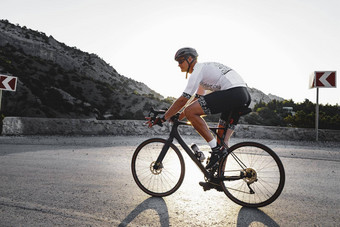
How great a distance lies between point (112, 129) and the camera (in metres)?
11.9

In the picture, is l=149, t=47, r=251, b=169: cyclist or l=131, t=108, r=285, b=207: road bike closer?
l=131, t=108, r=285, b=207: road bike

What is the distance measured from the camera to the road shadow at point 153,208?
99.1 inches

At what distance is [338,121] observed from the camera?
13125 millimetres

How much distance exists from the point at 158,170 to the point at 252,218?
1.38m

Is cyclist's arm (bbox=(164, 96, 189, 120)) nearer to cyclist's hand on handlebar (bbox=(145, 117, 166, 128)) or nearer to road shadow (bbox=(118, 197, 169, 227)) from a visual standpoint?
cyclist's hand on handlebar (bbox=(145, 117, 166, 128))

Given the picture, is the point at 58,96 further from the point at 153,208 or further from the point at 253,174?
the point at 253,174

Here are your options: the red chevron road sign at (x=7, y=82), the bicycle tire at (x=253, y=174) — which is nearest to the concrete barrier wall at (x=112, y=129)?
the red chevron road sign at (x=7, y=82)

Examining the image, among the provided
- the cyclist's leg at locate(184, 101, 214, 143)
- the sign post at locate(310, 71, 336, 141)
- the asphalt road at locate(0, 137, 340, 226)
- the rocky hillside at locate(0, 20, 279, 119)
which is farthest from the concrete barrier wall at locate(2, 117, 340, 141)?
the cyclist's leg at locate(184, 101, 214, 143)

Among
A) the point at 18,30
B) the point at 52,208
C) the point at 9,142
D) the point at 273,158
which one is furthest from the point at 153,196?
the point at 18,30

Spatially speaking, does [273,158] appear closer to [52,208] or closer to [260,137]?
[52,208]

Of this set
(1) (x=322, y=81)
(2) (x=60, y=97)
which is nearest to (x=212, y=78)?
(1) (x=322, y=81)

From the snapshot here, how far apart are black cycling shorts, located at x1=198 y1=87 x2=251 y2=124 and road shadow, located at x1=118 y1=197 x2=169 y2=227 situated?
127 cm

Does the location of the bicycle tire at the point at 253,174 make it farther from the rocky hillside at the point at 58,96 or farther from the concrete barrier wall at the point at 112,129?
the rocky hillside at the point at 58,96

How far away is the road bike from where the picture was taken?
3.06m
